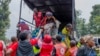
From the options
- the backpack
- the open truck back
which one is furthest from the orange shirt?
the open truck back

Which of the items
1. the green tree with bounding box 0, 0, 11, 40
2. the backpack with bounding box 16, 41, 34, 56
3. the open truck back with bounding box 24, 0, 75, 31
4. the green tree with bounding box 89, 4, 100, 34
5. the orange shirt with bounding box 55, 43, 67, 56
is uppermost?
the open truck back with bounding box 24, 0, 75, 31

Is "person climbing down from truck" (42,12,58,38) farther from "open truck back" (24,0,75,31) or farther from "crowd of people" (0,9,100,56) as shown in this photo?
"open truck back" (24,0,75,31)

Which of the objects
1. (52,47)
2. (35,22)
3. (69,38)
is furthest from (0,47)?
(35,22)

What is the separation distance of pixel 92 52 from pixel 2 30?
123 feet

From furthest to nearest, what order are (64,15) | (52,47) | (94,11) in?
(94,11)
(64,15)
(52,47)

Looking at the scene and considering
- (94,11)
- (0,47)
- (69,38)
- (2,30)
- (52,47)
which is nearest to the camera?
(0,47)

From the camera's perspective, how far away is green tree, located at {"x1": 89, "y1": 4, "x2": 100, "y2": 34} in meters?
56.5

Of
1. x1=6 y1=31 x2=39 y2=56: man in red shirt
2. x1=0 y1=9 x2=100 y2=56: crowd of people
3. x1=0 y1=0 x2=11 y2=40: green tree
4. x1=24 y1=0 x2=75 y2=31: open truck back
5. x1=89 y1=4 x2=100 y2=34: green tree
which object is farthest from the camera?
x1=89 y1=4 x2=100 y2=34: green tree

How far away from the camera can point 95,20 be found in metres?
59.3

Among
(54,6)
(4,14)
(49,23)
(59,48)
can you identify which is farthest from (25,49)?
(4,14)

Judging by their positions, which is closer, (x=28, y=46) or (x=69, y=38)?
(x=28, y=46)

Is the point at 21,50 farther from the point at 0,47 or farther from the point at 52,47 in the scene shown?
the point at 52,47

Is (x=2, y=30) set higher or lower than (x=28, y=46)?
lower

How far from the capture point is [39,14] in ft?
44.1
